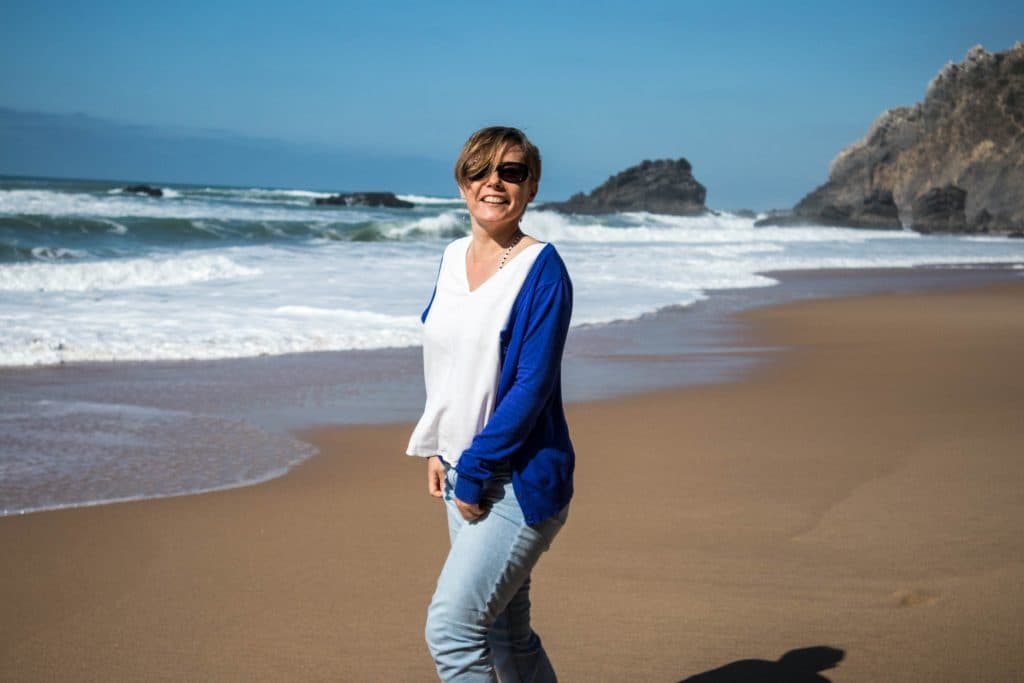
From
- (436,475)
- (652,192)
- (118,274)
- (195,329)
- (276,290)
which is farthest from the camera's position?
(652,192)

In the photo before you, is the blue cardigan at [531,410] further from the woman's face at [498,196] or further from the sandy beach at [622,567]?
the sandy beach at [622,567]

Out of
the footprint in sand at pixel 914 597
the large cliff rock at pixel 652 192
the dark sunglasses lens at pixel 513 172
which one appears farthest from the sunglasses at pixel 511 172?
the large cliff rock at pixel 652 192

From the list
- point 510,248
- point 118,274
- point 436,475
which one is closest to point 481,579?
point 436,475

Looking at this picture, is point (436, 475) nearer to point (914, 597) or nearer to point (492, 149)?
point (492, 149)

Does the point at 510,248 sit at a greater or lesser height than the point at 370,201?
lesser

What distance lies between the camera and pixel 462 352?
7.51ft

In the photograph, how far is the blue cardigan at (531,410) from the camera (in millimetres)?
2184

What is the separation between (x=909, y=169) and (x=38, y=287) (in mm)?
84153

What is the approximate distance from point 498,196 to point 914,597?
2300 mm

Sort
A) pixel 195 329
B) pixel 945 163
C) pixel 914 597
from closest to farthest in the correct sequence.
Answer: pixel 914 597 → pixel 195 329 → pixel 945 163

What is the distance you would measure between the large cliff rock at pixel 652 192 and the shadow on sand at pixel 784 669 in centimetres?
7162

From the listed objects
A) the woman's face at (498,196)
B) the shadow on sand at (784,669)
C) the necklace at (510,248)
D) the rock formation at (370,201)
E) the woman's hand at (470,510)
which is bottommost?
the shadow on sand at (784,669)

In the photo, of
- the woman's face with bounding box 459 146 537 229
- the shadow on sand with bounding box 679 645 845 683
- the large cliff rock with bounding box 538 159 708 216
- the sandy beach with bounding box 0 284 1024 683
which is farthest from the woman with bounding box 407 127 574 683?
the large cliff rock with bounding box 538 159 708 216

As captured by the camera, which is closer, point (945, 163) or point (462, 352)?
point (462, 352)
